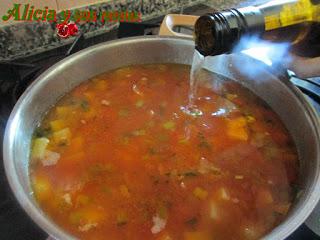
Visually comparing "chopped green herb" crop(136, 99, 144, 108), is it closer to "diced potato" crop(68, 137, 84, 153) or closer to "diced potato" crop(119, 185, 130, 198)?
"diced potato" crop(68, 137, 84, 153)

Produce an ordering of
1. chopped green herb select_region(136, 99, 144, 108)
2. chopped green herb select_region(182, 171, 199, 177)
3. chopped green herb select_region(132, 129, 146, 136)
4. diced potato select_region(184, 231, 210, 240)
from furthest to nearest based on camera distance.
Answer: chopped green herb select_region(136, 99, 144, 108) → chopped green herb select_region(132, 129, 146, 136) → chopped green herb select_region(182, 171, 199, 177) → diced potato select_region(184, 231, 210, 240)

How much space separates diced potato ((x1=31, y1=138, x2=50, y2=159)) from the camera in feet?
3.55

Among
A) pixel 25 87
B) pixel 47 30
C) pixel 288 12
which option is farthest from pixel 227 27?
pixel 47 30

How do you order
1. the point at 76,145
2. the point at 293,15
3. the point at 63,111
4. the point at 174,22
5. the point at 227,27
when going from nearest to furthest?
Answer: the point at 227,27 → the point at 293,15 → the point at 76,145 → the point at 63,111 → the point at 174,22

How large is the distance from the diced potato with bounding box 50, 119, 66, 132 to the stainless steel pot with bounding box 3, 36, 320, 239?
48 mm

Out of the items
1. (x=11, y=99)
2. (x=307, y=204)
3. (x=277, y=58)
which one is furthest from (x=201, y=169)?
(x=11, y=99)

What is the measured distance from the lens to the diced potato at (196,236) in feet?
3.02

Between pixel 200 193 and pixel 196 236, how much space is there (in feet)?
0.43

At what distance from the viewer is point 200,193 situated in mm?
1014

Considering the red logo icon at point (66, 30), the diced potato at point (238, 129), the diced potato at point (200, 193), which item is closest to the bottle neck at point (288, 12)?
the diced potato at point (238, 129)

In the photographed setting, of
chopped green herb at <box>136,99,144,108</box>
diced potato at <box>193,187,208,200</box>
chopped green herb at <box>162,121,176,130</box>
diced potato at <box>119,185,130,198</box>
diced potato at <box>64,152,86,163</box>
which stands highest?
chopped green herb at <box>136,99,144,108</box>

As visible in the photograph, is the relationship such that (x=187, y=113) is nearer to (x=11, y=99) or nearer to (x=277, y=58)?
(x=277, y=58)

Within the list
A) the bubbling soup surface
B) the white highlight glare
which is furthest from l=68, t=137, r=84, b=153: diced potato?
the white highlight glare

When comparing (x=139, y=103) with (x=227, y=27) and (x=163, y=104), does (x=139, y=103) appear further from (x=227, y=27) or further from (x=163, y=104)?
(x=227, y=27)
